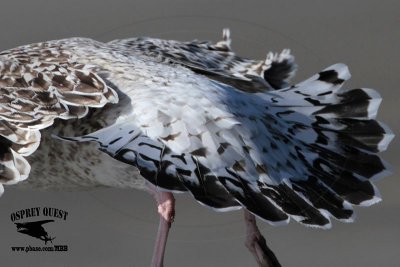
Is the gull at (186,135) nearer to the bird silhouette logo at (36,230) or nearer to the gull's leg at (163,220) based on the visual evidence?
the gull's leg at (163,220)

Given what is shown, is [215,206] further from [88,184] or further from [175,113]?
[88,184]

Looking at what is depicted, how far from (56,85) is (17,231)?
5.15ft

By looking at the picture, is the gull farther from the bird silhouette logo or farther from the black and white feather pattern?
the bird silhouette logo

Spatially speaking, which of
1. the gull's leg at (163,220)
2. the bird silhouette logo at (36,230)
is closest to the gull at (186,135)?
the gull's leg at (163,220)

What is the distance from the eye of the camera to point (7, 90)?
416cm

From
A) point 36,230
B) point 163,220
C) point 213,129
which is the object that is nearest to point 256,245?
point 163,220

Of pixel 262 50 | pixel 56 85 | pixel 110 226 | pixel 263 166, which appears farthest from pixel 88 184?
pixel 262 50

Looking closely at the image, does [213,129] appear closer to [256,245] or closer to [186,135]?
[186,135]

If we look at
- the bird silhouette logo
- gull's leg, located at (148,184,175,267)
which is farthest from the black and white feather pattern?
the bird silhouette logo

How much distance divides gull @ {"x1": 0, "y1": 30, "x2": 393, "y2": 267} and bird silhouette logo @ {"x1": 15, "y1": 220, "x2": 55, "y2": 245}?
0.85m

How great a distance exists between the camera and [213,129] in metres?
3.91

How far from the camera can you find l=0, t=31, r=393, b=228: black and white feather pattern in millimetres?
3846

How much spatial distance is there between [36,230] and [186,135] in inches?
65.5

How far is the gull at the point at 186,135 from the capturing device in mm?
3855
